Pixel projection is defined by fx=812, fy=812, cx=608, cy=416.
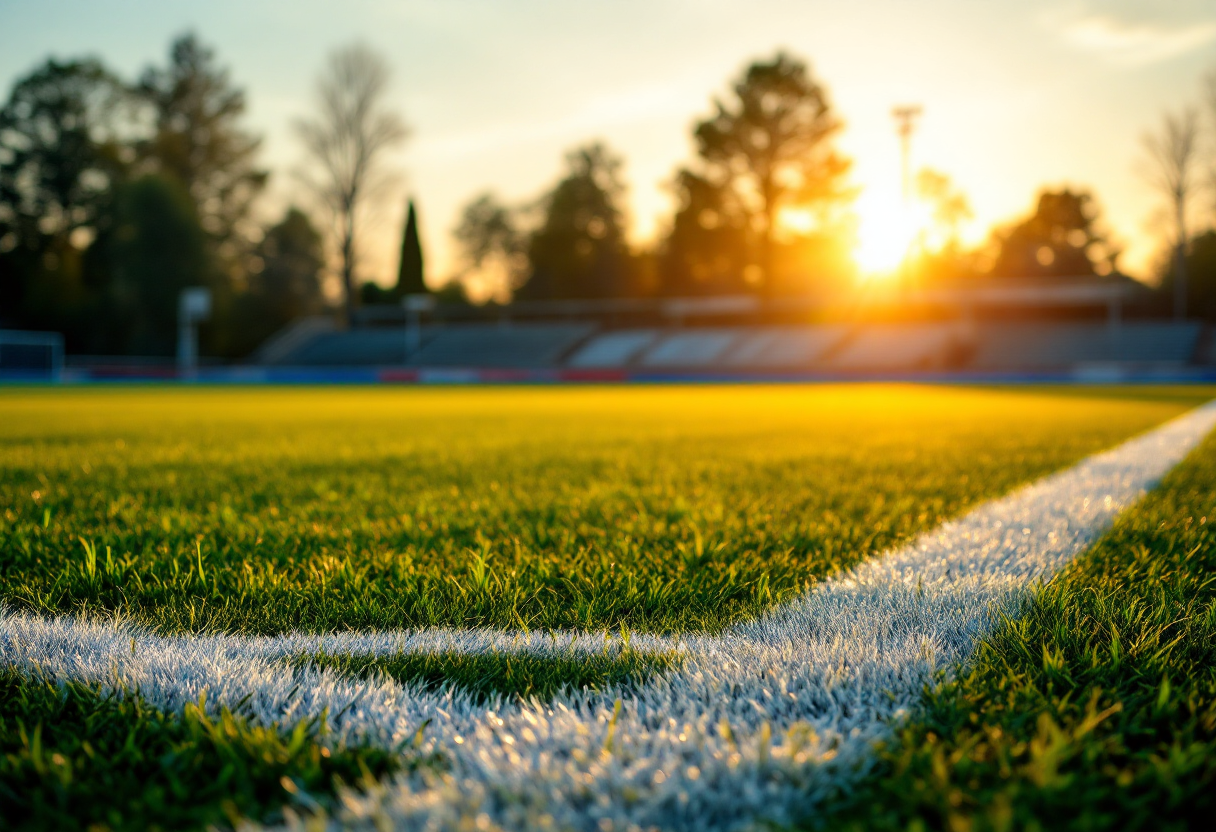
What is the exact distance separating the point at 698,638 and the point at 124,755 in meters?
1.00

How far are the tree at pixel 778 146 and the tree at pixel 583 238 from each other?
13.1 m

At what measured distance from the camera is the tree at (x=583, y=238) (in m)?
52.8

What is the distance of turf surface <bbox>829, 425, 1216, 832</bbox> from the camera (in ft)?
2.95

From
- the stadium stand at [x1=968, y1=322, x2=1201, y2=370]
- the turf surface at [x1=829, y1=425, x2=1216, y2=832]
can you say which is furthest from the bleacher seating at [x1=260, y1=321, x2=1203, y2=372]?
the turf surface at [x1=829, y1=425, x2=1216, y2=832]

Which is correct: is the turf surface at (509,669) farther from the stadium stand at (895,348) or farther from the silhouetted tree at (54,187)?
the silhouetted tree at (54,187)

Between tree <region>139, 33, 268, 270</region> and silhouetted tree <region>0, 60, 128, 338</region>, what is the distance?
8.24ft

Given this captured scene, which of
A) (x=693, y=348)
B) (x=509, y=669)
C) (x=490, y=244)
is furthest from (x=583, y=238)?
(x=509, y=669)

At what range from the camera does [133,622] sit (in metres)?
1.79

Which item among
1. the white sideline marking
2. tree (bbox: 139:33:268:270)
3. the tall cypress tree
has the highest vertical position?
tree (bbox: 139:33:268:270)

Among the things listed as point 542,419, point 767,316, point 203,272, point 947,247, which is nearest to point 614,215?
point 767,316

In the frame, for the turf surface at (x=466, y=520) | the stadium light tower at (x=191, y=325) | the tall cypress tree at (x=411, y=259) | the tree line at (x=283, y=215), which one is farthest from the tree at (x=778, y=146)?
the turf surface at (x=466, y=520)

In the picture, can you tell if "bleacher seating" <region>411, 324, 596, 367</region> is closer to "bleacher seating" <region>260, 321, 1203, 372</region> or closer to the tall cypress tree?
"bleacher seating" <region>260, 321, 1203, 372</region>

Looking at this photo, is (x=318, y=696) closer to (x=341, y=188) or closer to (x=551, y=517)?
(x=551, y=517)

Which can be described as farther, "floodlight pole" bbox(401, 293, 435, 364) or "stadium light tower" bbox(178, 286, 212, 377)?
"floodlight pole" bbox(401, 293, 435, 364)
